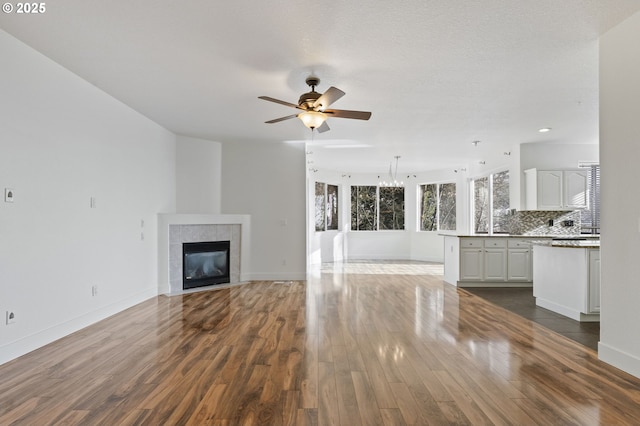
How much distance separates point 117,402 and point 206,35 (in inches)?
110

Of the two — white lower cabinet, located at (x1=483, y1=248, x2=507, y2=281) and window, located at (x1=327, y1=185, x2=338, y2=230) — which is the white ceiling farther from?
window, located at (x1=327, y1=185, x2=338, y2=230)

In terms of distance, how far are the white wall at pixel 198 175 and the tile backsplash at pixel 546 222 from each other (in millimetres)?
6056

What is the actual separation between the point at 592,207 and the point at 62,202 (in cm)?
853

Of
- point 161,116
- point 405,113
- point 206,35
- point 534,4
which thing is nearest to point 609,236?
point 534,4

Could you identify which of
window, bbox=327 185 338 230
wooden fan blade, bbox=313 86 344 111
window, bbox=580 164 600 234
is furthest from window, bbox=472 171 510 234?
wooden fan blade, bbox=313 86 344 111

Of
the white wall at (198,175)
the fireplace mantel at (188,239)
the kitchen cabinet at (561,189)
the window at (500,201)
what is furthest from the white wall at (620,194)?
the white wall at (198,175)

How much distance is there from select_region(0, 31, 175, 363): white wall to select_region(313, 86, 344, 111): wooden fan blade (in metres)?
2.60

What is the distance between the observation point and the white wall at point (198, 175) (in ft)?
21.6

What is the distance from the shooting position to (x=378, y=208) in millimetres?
11711

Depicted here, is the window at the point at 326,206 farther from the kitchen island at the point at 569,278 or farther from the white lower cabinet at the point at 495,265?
the kitchen island at the point at 569,278

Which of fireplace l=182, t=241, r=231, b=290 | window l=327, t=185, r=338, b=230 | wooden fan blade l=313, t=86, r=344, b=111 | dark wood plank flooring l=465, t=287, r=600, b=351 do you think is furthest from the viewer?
window l=327, t=185, r=338, b=230

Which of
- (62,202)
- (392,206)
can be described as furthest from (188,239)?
(392,206)

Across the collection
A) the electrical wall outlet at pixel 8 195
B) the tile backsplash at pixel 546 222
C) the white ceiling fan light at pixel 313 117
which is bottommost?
the tile backsplash at pixel 546 222

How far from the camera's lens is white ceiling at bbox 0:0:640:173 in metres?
2.68
